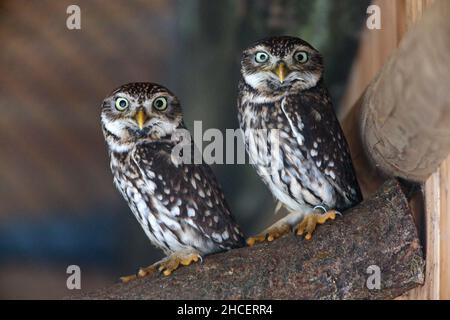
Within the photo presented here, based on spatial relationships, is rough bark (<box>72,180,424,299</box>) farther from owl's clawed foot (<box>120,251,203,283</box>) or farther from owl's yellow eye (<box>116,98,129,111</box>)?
owl's yellow eye (<box>116,98,129,111</box>)

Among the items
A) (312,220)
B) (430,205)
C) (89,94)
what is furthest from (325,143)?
(89,94)

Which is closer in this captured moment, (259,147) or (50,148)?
(259,147)

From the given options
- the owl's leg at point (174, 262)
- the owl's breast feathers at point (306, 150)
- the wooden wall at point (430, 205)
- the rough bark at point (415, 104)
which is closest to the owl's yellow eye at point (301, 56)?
the owl's breast feathers at point (306, 150)

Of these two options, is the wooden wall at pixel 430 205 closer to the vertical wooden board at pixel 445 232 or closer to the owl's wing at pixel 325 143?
the vertical wooden board at pixel 445 232

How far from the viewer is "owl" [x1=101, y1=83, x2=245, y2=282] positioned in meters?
1.94

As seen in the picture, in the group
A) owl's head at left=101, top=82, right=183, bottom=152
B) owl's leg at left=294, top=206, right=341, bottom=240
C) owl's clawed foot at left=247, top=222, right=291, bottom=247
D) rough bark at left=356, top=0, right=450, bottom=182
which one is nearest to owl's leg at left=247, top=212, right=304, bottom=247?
owl's clawed foot at left=247, top=222, right=291, bottom=247

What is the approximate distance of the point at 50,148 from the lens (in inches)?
89.2

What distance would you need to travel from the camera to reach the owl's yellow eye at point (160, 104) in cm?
196

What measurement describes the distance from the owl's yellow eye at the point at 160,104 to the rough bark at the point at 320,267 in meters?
0.49

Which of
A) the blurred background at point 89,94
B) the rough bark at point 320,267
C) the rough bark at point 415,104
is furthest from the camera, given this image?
the blurred background at point 89,94
